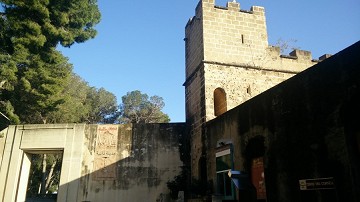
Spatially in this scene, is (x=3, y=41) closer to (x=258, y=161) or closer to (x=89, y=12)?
(x=89, y=12)

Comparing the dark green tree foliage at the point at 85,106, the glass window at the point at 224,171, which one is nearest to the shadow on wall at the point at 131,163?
the glass window at the point at 224,171

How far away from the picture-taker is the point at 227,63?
1289cm

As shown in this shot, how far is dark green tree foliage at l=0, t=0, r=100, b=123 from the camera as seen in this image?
14.1 m

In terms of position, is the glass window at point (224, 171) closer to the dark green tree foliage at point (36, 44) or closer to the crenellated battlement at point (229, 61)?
the crenellated battlement at point (229, 61)

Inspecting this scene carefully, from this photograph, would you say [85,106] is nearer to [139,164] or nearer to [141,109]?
[141,109]

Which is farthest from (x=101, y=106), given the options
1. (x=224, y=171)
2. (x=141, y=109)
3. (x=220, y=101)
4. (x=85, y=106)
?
(x=224, y=171)

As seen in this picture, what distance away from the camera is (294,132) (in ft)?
23.6

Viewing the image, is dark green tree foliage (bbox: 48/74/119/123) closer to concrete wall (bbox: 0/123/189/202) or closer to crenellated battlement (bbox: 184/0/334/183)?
concrete wall (bbox: 0/123/189/202)

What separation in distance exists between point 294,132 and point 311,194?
4.53ft

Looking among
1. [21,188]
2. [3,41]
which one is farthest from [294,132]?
[3,41]

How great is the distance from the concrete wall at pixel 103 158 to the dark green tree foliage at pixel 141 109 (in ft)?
63.2

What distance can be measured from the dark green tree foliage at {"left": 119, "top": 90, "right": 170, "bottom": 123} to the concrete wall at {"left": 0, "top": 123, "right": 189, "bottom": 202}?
19.3m

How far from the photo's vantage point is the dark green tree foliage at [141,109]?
112ft

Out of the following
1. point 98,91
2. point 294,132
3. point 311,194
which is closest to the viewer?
point 311,194
